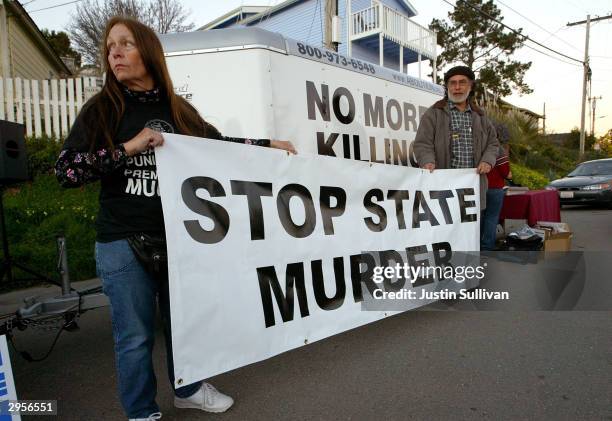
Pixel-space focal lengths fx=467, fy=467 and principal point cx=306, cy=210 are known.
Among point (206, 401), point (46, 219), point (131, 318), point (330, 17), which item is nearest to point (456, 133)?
point (206, 401)

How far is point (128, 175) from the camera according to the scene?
2.09 meters

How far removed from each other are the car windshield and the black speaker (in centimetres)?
1447

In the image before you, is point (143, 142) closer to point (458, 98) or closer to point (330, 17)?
point (458, 98)

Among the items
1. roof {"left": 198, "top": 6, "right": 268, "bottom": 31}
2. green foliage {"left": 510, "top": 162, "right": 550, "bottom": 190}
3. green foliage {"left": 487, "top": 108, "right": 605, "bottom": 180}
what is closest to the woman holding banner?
green foliage {"left": 510, "top": 162, "right": 550, "bottom": 190}

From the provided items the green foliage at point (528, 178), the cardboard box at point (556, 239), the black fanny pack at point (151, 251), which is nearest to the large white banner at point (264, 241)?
the black fanny pack at point (151, 251)

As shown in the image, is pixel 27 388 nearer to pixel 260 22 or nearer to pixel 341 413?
pixel 341 413

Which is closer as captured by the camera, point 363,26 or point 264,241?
point 264,241

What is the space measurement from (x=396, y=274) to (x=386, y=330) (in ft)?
1.63

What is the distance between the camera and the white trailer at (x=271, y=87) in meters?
4.19

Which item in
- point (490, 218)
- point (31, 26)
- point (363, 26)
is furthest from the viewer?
point (363, 26)

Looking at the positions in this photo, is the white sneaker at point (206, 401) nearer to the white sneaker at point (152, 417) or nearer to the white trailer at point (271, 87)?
the white sneaker at point (152, 417)

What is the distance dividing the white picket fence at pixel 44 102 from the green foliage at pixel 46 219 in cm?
56

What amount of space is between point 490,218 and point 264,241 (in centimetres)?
346

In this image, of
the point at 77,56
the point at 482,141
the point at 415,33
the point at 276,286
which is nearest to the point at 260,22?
the point at 415,33
